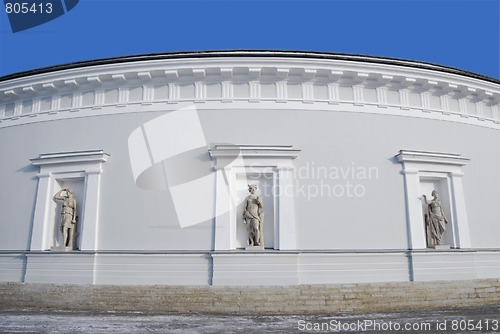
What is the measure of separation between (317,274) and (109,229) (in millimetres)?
5238

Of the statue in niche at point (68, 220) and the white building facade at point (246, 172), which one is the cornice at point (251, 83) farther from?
the statue in niche at point (68, 220)

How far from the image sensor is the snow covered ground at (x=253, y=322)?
6.91 meters

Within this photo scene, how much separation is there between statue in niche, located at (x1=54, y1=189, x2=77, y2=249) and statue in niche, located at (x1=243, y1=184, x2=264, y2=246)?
4.48 m

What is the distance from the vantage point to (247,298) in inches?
343

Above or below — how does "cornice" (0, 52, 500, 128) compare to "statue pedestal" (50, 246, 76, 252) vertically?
above

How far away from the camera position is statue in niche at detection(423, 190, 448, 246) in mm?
9805

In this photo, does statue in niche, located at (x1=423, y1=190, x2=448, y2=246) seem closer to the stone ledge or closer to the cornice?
the stone ledge

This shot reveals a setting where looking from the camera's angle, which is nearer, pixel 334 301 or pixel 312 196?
pixel 334 301

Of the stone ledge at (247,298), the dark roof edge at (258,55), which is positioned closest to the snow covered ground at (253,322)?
the stone ledge at (247,298)

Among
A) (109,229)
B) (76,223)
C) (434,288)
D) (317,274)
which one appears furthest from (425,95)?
(76,223)

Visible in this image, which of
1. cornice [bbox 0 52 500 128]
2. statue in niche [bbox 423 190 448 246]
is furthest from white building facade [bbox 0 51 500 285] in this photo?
statue in niche [bbox 423 190 448 246]

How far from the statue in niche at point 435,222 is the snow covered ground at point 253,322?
1.76 metres

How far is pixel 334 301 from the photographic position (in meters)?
8.88

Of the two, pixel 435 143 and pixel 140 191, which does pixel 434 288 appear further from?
pixel 140 191
